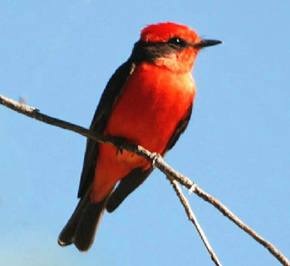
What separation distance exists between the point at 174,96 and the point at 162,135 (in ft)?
1.18

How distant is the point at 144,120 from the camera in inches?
236

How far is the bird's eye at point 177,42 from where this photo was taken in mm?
6551

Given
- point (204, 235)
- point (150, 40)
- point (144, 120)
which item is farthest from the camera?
point (150, 40)

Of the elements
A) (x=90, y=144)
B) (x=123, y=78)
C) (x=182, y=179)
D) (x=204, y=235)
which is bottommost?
(x=204, y=235)

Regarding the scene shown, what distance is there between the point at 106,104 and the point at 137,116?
358 mm

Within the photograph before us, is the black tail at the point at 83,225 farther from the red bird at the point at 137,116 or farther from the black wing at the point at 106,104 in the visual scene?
the black wing at the point at 106,104

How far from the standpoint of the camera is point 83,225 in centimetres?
673

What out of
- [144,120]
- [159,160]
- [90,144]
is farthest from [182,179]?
[90,144]

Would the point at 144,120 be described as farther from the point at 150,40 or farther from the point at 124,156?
the point at 150,40

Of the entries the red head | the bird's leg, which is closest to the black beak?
the red head

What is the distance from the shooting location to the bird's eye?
655 cm

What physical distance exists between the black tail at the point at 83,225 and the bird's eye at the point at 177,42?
1621mm

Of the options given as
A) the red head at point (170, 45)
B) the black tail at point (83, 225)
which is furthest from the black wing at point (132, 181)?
the red head at point (170, 45)

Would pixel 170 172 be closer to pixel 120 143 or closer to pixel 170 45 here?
pixel 120 143
